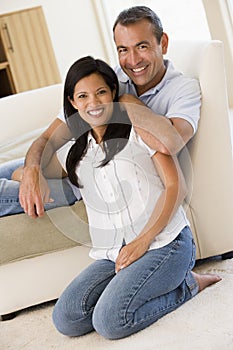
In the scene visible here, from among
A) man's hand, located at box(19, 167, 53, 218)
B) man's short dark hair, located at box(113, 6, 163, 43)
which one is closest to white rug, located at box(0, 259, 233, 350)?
man's hand, located at box(19, 167, 53, 218)

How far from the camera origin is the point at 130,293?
200cm

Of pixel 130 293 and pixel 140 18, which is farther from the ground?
pixel 140 18

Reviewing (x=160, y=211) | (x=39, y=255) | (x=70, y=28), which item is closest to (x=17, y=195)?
(x=39, y=255)

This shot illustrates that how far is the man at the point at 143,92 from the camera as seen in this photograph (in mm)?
2143

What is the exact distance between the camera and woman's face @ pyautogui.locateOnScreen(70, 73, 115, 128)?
2.11 m

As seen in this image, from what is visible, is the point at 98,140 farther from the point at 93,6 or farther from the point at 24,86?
the point at 93,6

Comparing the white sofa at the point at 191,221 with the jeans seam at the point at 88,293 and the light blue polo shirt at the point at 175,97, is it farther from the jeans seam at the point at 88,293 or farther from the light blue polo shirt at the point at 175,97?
the jeans seam at the point at 88,293

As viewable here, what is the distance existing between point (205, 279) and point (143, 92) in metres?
0.60

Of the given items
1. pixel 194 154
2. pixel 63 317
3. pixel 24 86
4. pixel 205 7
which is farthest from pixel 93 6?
pixel 63 317

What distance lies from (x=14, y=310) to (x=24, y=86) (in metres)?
3.07

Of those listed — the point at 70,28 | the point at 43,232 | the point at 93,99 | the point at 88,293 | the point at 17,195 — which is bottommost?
the point at 88,293

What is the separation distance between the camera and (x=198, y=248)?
2365 millimetres

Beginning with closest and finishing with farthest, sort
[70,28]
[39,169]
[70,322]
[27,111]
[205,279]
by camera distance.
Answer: [70,322] < [205,279] < [39,169] < [27,111] < [70,28]

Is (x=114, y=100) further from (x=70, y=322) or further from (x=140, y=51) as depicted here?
(x=70, y=322)
